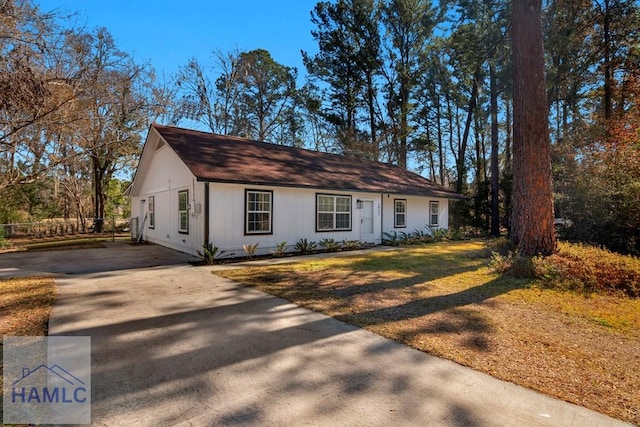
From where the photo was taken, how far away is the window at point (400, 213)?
1623 centimetres

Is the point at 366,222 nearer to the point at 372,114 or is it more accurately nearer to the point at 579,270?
the point at 579,270

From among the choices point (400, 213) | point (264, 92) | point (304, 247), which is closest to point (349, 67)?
point (264, 92)

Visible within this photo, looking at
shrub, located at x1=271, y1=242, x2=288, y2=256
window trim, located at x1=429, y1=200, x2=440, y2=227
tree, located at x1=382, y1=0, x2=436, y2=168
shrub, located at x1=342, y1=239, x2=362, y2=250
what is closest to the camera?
shrub, located at x1=271, y1=242, x2=288, y2=256

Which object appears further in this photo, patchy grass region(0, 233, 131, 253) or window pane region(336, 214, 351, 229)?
window pane region(336, 214, 351, 229)

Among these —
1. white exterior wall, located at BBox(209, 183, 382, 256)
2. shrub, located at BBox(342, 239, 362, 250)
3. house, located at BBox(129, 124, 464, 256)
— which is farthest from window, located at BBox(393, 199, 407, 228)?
shrub, located at BBox(342, 239, 362, 250)

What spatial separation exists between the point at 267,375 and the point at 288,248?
28.9 feet

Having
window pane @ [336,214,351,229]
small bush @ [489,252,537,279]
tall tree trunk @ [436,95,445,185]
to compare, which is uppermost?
tall tree trunk @ [436,95,445,185]

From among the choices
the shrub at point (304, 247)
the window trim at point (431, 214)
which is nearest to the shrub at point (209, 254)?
the shrub at point (304, 247)

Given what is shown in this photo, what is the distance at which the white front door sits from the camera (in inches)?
577

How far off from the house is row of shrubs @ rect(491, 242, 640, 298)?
6.47 m

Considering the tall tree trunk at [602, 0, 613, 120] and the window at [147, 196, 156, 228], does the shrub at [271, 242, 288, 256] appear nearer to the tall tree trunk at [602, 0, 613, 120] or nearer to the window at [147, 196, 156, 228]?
the window at [147, 196, 156, 228]

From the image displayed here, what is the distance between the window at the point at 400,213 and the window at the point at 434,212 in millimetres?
2280

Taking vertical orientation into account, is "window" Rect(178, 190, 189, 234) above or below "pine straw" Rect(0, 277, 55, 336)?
above

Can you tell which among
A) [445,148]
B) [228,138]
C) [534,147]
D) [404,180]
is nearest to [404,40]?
[445,148]
